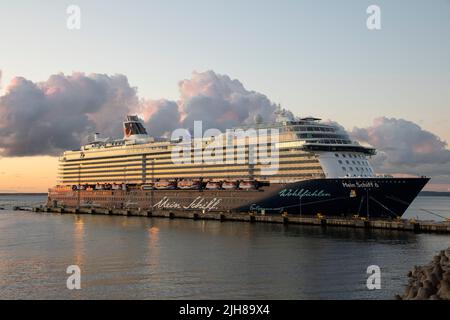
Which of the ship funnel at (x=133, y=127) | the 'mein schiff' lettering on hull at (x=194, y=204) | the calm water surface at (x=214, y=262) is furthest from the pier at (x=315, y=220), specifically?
the ship funnel at (x=133, y=127)

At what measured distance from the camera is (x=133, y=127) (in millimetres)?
112312

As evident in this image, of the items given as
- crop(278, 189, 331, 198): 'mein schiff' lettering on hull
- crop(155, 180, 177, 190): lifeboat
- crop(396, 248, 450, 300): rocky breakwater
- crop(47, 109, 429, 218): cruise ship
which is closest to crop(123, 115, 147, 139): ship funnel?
crop(47, 109, 429, 218): cruise ship

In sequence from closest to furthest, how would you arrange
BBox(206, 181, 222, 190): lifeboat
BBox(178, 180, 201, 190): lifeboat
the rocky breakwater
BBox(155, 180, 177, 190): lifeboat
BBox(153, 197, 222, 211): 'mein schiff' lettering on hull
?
the rocky breakwater, BBox(206, 181, 222, 190): lifeboat, BBox(153, 197, 222, 211): 'mein schiff' lettering on hull, BBox(178, 180, 201, 190): lifeboat, BBox(155, 180, 177, 190): lifeboat

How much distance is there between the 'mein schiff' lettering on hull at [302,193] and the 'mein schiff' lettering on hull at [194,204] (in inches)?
513

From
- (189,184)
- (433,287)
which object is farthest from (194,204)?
(433,287)

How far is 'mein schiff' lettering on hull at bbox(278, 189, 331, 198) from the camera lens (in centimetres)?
6369

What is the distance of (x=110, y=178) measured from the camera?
105188 millimetres

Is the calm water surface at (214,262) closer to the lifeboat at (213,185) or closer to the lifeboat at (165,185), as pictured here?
the lifeboat at (213,185)

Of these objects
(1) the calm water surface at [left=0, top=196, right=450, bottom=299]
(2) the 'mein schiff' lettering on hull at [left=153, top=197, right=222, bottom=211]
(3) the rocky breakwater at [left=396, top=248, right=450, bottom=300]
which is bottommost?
(1) the calm water surface at [left=0, top=196, right=450, bottom=299]

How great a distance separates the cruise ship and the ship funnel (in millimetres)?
8293

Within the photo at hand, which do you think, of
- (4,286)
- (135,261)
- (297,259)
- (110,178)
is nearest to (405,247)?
(297,259)

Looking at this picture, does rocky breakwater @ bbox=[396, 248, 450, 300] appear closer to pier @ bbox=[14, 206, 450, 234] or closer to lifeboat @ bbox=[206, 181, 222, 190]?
pier @ bbox=[14, 206, 450, 234]

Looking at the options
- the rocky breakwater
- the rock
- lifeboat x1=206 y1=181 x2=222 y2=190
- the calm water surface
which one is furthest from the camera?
lifeboat x1=206 y1=181 x2=222 y2=190
